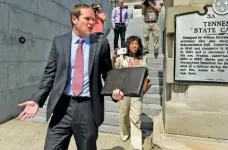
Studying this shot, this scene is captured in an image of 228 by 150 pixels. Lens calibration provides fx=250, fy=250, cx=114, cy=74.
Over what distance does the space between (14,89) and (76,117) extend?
366 centimetres

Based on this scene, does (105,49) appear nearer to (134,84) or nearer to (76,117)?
(134,84)

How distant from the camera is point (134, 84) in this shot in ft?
7.30

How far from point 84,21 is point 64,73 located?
0.53m

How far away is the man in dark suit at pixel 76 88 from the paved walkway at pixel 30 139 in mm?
1781

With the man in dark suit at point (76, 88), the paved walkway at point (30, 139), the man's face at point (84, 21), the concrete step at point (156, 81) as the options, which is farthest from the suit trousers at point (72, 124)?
the concrete step at point (156, 81)

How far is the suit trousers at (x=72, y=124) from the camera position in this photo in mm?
2395

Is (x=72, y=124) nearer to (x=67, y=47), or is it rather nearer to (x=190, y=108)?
(x=67, y=47)

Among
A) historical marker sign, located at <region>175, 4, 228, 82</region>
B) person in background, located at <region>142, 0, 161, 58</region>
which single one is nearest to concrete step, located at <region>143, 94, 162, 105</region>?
person in background, located at <region>142, 0, 161, 58</region>

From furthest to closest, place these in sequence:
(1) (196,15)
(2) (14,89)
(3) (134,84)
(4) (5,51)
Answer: (2) (14,89) < (4) (5,51) < (1) (196,15) < (3) (134,84)

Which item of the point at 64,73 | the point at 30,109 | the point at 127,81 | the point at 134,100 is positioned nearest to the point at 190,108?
the point at 134,100

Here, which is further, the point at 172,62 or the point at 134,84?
the point at 172,62

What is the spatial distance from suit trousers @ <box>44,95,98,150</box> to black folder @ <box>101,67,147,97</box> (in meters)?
0.25

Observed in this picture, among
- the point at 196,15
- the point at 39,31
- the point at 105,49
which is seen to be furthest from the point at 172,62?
the point at 39,31

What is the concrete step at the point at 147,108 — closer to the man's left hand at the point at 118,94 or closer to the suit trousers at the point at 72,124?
the suit trousers at the point at 72,124
